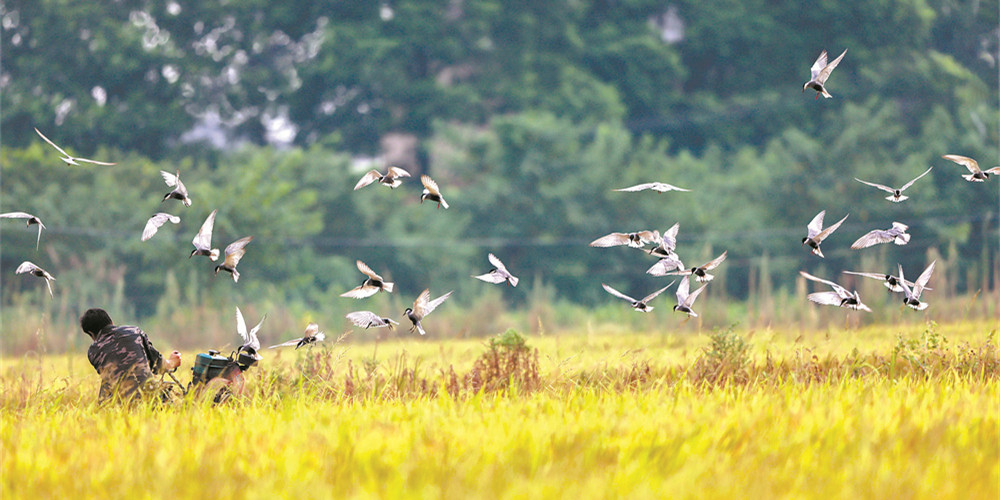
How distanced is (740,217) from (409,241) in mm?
7629

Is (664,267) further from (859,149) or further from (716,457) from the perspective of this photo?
(859,149)

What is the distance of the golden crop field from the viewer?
4.11 metres

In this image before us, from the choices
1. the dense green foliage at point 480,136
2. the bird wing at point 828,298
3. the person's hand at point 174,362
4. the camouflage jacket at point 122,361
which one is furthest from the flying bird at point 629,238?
the dense green foliage at point 480,136

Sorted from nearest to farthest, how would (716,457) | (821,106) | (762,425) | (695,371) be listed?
(716,457) → (762,425) → (695,371) → (821,106)

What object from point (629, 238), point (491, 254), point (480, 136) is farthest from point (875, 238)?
point (480, 136)

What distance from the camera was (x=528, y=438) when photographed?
481 centimetres

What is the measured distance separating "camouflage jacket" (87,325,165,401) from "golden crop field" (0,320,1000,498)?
0.78ft

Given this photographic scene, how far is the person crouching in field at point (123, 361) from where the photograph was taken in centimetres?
648

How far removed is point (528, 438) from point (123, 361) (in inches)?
122

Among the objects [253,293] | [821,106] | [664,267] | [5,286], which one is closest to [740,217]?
[821,106]

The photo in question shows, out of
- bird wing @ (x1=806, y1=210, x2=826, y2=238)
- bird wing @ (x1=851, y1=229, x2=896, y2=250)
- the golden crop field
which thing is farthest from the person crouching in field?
bird wing @ (x1=851, y1=229, x2=896, y2=250)

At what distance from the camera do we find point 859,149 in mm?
22688

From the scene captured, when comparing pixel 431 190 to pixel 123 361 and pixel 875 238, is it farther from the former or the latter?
pixel 875 238

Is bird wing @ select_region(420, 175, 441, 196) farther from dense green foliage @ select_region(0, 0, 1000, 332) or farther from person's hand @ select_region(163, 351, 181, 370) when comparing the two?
dense green foliage @ select_region(0, 0, 1000, 332)
